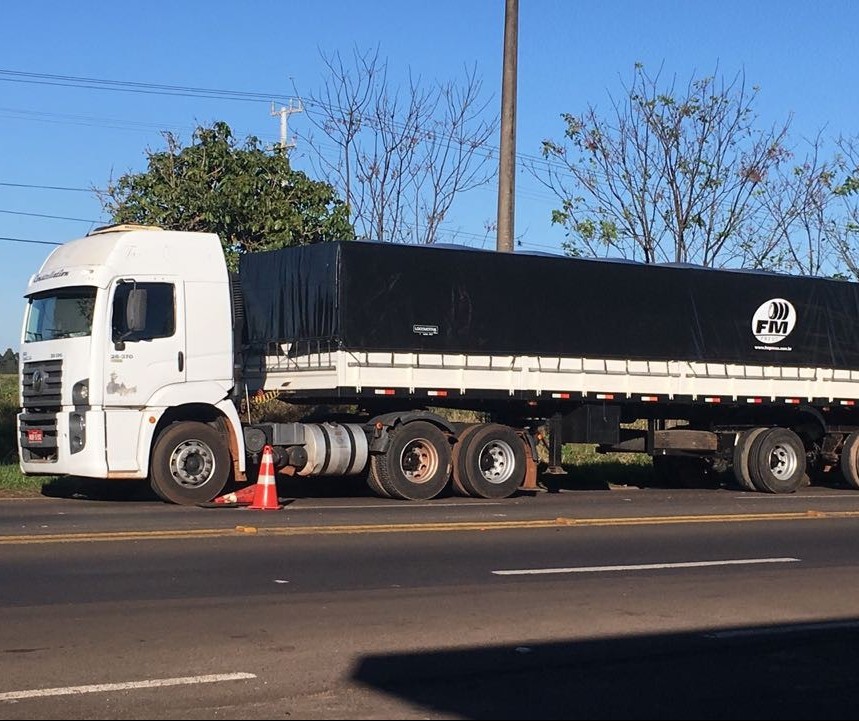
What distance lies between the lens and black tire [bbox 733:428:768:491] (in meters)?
21.9

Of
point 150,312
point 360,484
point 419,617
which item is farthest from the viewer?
point 360,484

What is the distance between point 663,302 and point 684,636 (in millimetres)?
12613

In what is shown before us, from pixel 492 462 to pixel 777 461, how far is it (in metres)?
5.66

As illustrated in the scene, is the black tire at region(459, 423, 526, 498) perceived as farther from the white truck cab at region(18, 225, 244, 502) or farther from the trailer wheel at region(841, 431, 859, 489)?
the trailer wheel at region(841, 431, 859, 489)

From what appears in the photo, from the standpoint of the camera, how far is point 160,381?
656 inches

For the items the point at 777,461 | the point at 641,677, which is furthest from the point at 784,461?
the point at 641,677

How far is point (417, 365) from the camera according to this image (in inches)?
726

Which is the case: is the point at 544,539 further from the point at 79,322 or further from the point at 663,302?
the point at 663,302

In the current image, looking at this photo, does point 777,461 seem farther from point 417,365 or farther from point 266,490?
point 266,490

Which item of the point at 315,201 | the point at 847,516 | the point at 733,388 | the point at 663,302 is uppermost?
the point at 315,201

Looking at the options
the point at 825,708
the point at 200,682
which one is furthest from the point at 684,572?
the point at 200,682

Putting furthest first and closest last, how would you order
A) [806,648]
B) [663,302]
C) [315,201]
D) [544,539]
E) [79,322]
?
1. [315,201]
2. [663,302]
3. [79,322]
4. [544,539]
5. [806,648]

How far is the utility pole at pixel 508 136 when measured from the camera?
24.2 meters

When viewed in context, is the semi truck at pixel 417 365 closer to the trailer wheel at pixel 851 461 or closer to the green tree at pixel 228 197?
the trailer wheel at pixel 851 461
